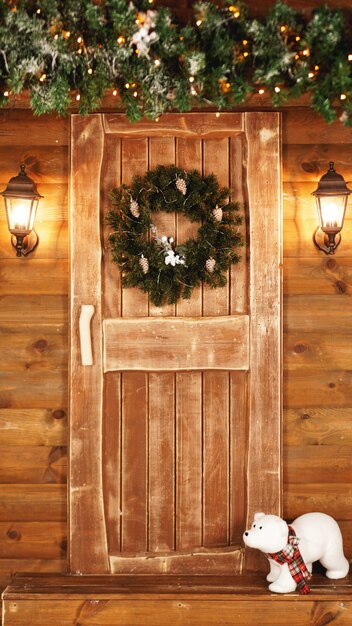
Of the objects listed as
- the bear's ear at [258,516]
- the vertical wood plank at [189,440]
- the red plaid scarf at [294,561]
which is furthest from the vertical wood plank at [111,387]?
the red plaid scarf at [294,561]

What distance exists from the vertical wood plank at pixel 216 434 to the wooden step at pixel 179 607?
12.1 inches

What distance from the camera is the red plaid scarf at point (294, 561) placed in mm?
2967

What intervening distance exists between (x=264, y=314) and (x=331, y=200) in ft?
2.05

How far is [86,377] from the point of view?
3.25 m

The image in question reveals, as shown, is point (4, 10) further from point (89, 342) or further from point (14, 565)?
point (14, 565)

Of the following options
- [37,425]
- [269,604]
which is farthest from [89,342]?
[269,604]

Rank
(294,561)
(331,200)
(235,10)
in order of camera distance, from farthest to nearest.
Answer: (331,200), (294,561), (235,10)

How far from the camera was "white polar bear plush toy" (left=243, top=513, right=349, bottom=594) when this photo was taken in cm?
294

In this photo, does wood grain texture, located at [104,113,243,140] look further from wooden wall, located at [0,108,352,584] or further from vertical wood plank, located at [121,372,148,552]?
vertical wood plank, located at [121,372,148,552]

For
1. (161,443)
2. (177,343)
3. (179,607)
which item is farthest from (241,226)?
(179,607)

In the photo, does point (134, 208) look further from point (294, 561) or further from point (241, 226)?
point (294, 561)

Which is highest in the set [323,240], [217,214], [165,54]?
[165,54]

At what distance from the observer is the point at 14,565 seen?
330 centimetres

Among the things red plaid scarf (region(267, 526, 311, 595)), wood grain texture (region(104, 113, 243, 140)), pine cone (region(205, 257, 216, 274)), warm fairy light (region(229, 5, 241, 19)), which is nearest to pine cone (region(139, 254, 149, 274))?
pine cone (region(205, 257, 216, 274))
